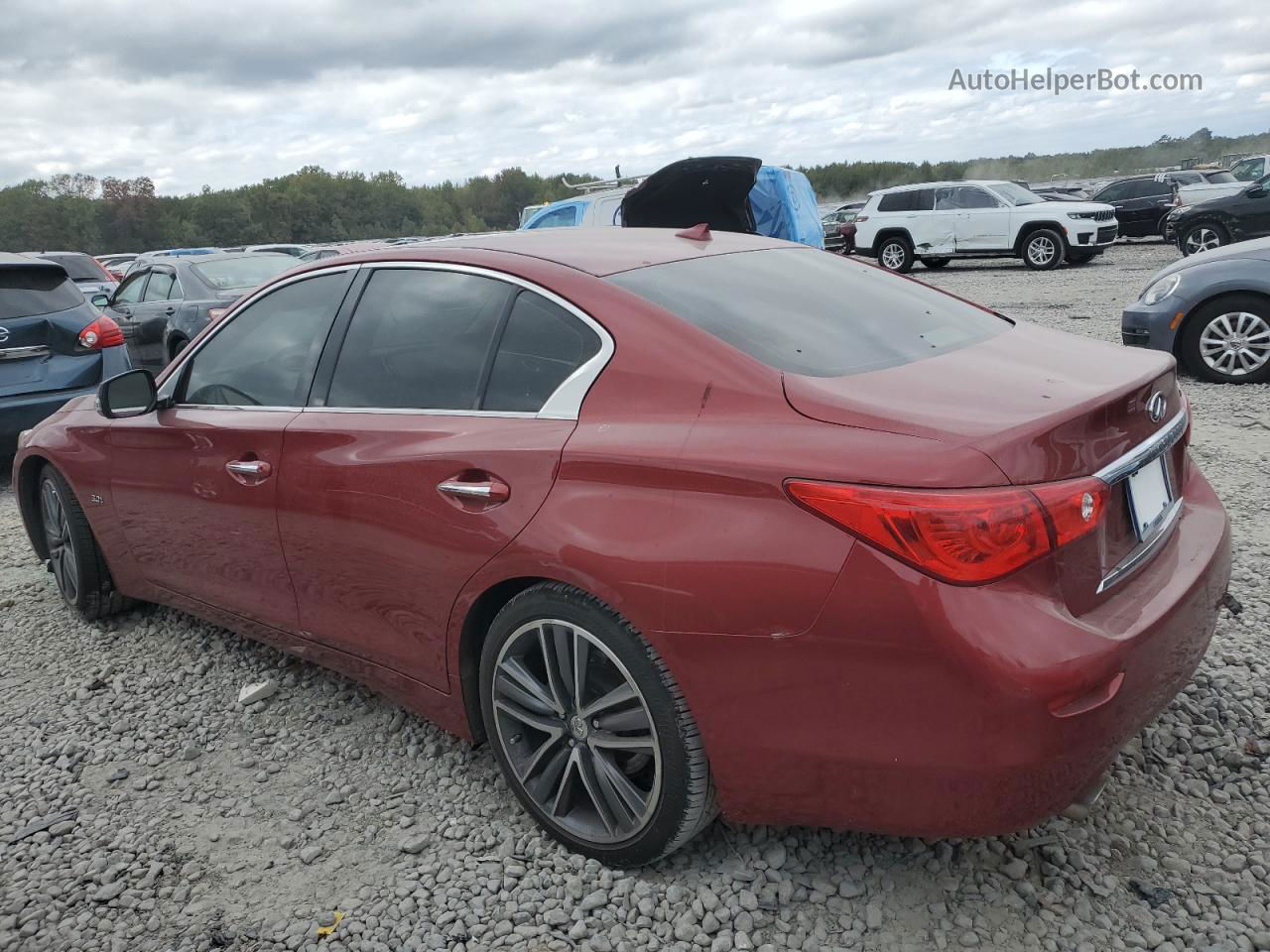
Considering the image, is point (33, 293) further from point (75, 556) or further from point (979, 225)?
point (979, 225)

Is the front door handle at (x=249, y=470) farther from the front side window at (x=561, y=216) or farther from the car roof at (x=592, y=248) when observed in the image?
the front side window at (x=561, y=216)

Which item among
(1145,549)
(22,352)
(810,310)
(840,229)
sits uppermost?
(810,310)

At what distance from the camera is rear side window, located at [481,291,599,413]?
8.34ft

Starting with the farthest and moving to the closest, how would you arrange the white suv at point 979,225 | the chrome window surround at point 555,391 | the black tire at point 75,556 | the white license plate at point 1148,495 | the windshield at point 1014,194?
the windshield at point 1014,194
the white suv at point 979,225
the black tire at point 75,556
the chrome window surround at point 555,391
the white license plate at point 1148,495

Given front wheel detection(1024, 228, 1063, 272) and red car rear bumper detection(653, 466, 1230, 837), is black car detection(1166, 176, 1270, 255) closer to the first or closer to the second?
front wheel detection(1024, 228, 1063, 272)

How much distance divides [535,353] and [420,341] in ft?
1.52

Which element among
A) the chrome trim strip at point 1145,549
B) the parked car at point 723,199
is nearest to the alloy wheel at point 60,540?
the chrome trim strip at point 1145,549

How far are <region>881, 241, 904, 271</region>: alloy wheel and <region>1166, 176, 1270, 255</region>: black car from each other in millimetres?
5218

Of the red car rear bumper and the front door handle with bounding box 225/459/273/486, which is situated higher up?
the front door handle with bounding box 225/459/273/486

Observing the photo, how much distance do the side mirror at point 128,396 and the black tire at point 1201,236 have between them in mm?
16412

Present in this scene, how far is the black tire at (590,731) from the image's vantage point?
7.44ft

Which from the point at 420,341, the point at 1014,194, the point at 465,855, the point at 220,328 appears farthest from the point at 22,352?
the point at 1014,194

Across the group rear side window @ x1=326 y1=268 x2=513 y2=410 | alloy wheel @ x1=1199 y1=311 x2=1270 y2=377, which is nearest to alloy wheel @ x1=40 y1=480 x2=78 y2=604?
rear side window @ x1=326 y1=268 x2=513 y2=410

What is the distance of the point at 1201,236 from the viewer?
648 inches
